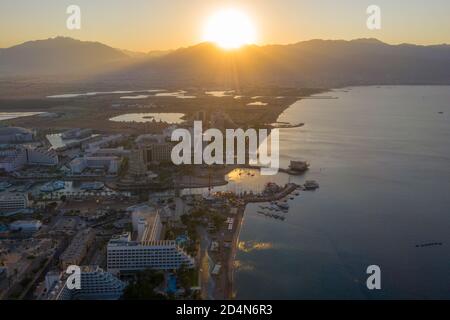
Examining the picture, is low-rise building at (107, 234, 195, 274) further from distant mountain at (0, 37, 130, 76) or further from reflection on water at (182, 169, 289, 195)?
distant mountain at (0, 37, 130, 76)

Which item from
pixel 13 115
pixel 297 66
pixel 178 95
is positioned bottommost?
pixel 13 115

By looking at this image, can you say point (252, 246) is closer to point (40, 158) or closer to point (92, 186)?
point (92, 186)

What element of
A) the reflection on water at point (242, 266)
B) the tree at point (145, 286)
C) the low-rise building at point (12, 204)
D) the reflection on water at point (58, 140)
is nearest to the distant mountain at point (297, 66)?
the reflection on water at point (58, 140)

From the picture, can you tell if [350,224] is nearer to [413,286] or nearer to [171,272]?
[413,286]

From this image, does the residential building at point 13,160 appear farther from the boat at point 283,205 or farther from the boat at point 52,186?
the boat at point 283,205

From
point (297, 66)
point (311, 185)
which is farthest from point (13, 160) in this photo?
point (297, 66)
